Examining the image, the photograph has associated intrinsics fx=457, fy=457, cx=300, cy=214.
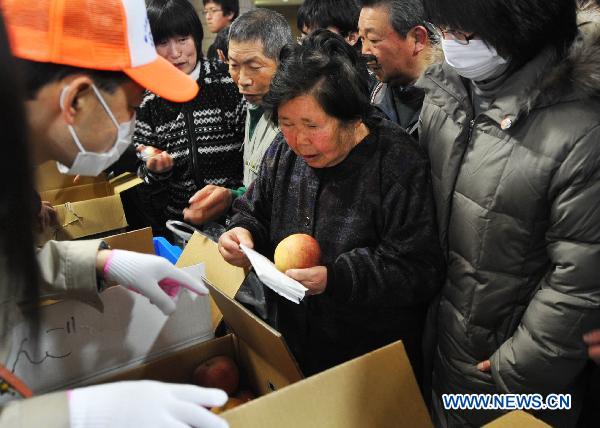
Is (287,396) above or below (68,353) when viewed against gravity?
above

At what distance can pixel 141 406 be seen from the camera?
0.84m

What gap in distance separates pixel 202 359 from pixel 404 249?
0.77m

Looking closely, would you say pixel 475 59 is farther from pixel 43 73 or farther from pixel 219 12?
pixel 219 12

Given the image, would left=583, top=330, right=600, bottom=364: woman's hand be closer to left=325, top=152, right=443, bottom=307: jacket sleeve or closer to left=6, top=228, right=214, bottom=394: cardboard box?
left=325, top=152, right=443, bottom=307: jacket sleeve

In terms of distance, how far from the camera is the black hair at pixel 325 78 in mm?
1361

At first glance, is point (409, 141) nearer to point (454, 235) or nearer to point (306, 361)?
point (454, 235)

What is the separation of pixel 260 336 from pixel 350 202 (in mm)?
494

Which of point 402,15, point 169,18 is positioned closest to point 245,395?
point 402,15

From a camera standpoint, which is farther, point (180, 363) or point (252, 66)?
point (252, 66)

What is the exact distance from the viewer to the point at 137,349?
4.57 feet

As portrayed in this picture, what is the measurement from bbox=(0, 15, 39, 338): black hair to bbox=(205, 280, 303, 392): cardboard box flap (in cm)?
59

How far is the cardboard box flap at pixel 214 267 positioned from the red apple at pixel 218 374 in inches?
7.7

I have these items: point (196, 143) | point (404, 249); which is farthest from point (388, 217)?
point (196, 143)

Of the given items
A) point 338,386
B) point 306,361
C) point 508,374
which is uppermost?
point 338,386
